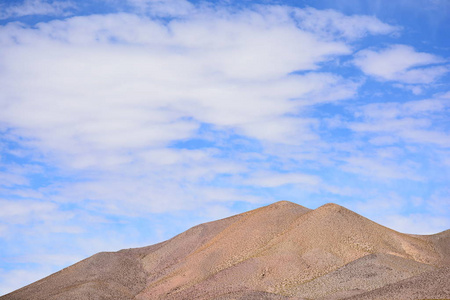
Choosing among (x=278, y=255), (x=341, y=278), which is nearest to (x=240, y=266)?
(x=278, y=255)

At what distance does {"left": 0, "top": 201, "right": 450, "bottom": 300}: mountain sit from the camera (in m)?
25.2

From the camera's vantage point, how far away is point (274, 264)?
28031mm

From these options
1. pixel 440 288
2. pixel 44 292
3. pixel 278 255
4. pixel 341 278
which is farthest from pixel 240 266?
pixel 44 292

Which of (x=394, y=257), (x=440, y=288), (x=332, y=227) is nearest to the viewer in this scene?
(x=440, y=288)

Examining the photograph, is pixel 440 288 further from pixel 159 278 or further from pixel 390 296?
pixel 159 278

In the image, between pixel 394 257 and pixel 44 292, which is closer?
pixel 394 257

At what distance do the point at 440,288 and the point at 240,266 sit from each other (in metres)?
10.3

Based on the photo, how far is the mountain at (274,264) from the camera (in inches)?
993

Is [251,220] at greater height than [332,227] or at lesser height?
greater

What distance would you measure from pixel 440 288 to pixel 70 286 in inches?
824

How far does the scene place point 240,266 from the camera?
28.4 meters

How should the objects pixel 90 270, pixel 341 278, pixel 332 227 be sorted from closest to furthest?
1. pixel 341 278
2. pixel 332 227
3. pixel 90 270

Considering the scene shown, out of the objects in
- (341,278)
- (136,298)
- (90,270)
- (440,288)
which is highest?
(90,270)

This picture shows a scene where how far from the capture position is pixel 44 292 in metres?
32.0
